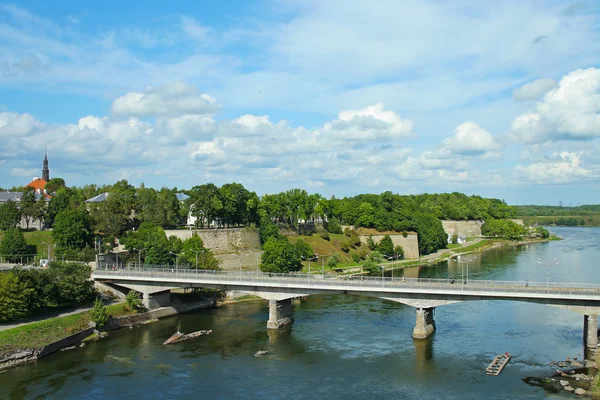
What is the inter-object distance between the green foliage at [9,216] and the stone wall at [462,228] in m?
129

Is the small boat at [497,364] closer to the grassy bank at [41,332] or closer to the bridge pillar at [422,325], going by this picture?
the bridge pillar at [422,325]

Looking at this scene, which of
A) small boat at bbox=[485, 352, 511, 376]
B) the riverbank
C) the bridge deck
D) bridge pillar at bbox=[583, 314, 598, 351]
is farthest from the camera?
the riverbank

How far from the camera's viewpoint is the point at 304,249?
10581 centimetres

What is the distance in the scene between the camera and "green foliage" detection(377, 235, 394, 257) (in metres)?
124

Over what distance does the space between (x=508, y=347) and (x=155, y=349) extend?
32855 mm

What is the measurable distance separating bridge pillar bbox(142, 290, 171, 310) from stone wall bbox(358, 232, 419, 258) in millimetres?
66179

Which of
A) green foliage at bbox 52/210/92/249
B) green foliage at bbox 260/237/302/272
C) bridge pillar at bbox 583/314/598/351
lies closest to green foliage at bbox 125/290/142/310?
green foliage at bbox 52/210/92/249

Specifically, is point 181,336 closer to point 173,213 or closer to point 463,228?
point 173,213

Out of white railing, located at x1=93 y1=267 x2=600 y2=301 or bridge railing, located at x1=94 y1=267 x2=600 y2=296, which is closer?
white railing, located at x1=93 y1=267 x2=600 y2=301

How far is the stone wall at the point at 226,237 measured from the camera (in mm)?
97312

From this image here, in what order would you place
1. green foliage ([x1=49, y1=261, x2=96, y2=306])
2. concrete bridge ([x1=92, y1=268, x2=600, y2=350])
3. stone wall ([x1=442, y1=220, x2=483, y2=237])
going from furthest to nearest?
stone wall ([x1=442, y1=220, x2=483, y2=237]) → green foliage ([x1=49, y1=261, x2=96, y2=306]) → concrete bridge ([x1=92, y1=268, x2=600, y2=350])

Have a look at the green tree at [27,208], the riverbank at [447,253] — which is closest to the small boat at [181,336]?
the riverbank at [447,253]

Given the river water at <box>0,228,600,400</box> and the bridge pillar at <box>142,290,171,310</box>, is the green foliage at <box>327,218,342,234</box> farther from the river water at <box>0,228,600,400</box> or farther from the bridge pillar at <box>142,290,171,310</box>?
the bridge pillar at <box>142,290,171,310</box>

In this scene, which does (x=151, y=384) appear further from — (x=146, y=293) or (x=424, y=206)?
(x=424, y=206)
